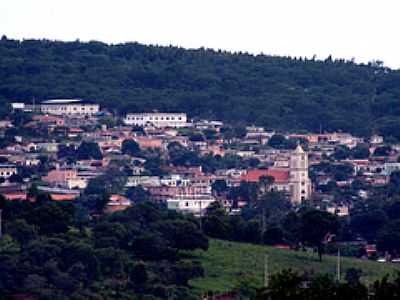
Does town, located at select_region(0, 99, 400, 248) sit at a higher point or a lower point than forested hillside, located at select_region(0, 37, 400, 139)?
lower

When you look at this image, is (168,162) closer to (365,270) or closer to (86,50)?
(86,50)

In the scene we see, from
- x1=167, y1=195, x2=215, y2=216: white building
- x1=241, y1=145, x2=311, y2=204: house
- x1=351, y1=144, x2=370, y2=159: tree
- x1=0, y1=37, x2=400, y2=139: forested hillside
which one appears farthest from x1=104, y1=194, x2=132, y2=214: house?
x1=0, y1=37, x2=400, y2=139: forested hillside

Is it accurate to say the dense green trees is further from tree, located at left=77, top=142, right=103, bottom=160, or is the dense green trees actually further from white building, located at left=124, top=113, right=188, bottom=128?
white building, located at left=124, top=113, right=188, bottom=128

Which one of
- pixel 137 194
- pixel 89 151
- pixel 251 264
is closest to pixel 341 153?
pixel 89 151

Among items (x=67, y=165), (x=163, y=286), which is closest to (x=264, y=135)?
(x=67, y=165)

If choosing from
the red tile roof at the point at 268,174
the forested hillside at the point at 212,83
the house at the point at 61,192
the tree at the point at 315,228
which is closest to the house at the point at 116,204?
the house at the point at 61,192

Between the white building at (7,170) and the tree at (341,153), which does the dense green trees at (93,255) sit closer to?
the white building at (7,170)

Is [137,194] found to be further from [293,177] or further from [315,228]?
[315,228]

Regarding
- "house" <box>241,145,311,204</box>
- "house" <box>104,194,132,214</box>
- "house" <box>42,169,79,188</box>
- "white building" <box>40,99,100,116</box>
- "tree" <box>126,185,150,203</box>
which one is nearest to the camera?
"house" <box>104,194,132,214</box>
